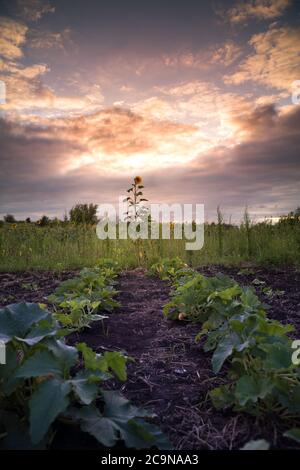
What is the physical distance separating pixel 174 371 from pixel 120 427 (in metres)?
0.84

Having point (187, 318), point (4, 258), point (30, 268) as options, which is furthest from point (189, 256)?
point (187, 318)

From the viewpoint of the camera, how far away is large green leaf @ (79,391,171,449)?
127 centimetres

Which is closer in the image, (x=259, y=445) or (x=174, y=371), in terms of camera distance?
(x=259, y=445)

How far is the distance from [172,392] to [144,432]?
593 millimetres

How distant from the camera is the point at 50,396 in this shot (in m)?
1.22

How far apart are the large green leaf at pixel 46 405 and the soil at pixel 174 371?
0.24m

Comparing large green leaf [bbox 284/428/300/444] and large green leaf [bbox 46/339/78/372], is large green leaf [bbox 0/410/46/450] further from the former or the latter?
large green leaf [bbox 284/428/300/444]

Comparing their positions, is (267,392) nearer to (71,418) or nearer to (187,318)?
(71,418)

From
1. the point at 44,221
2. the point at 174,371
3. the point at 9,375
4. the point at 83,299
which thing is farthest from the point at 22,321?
the point at 44,221

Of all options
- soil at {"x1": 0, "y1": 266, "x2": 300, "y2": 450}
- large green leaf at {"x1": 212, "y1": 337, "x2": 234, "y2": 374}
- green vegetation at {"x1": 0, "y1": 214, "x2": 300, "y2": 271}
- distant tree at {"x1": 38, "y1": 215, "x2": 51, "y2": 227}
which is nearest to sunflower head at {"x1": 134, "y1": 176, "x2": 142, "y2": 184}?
green vegetation at {"x1": 0, "y1": 214, "x2": 300, "y2": 271}

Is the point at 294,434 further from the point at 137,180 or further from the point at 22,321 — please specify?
the point at 137,180

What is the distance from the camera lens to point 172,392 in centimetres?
186

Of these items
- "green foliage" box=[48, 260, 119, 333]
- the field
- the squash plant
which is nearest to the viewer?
the squash plant

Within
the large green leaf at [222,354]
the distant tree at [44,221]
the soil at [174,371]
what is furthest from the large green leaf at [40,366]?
the distant tree at [44,221]
